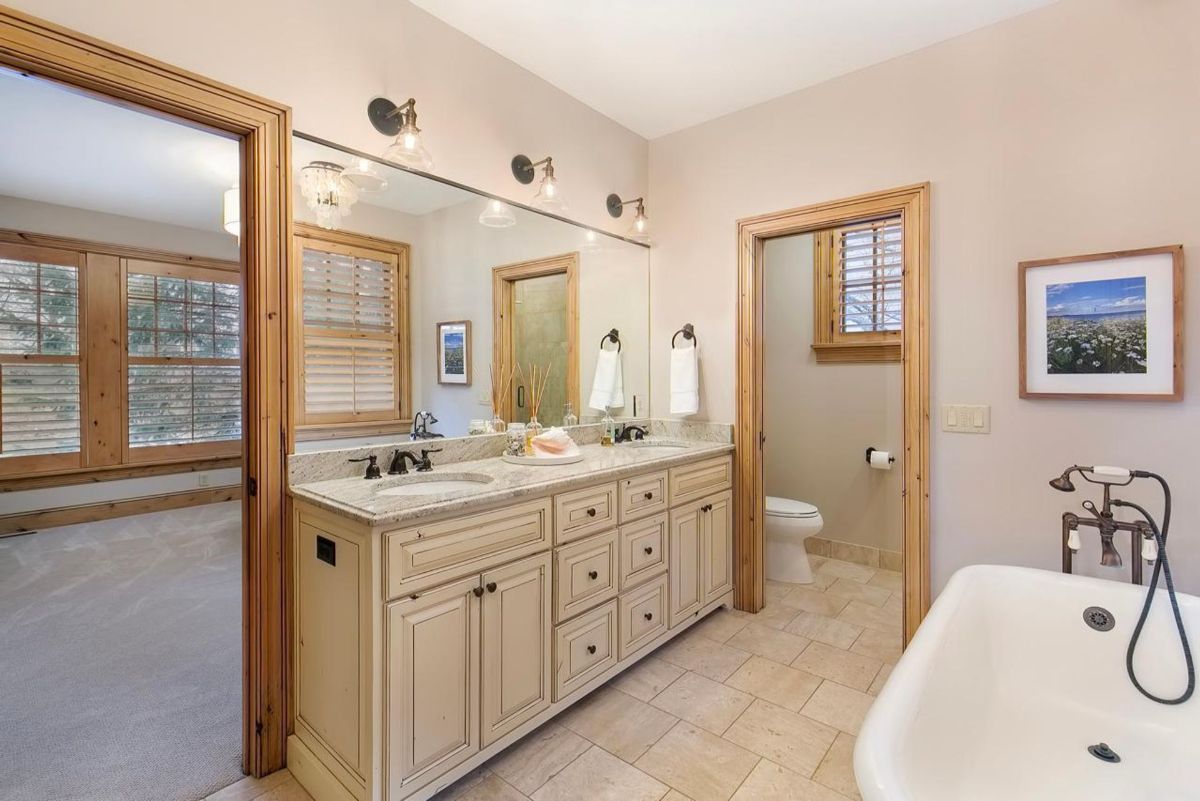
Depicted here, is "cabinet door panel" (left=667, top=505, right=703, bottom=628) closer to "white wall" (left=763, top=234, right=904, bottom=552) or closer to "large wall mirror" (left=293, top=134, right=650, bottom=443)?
"large wall mirror" (left=293, top=134, right=650, bottom=443)

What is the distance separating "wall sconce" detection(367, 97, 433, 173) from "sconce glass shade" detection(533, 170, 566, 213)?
598 mm

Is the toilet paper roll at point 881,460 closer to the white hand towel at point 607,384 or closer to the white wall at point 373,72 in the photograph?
the white hand towel at point 607,384

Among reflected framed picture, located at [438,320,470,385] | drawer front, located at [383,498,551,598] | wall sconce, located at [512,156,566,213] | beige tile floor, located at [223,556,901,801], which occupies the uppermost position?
wall sconce, located at [512,156,566,213]

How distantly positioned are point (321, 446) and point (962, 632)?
7.06ft

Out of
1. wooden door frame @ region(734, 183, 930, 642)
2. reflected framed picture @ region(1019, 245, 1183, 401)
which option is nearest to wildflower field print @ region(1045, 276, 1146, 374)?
reflected framed picture @ region(1019, 245, 1183, 401)

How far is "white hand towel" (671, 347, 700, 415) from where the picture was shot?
2.98 m

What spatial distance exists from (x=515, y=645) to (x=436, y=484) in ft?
2.06

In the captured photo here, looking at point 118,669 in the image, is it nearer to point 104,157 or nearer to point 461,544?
point 461,544

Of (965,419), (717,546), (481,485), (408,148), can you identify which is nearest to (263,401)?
(481,485)

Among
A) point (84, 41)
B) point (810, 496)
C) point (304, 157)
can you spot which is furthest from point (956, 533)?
point (84, 41)

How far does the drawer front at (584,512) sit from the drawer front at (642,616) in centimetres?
38

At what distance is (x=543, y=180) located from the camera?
98.8 inches

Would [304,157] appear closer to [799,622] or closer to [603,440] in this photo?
[603,440]

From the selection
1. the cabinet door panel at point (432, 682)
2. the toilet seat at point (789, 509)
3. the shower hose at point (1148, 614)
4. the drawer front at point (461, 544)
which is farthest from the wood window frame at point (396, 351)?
the shower hose at point (1148, 614)
